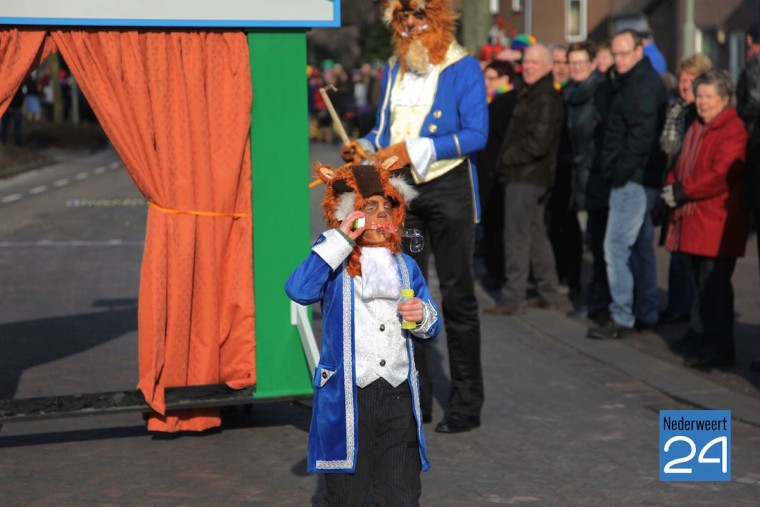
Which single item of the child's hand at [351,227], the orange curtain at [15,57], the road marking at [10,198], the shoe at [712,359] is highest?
the orange curtain at [15,57]

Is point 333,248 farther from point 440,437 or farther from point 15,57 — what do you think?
point 440,437

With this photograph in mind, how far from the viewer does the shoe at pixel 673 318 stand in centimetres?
1022

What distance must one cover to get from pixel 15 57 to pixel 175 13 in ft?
2.50

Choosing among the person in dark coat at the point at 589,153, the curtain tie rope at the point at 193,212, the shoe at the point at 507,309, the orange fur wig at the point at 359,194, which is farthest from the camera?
the shoe at the point at 507,309

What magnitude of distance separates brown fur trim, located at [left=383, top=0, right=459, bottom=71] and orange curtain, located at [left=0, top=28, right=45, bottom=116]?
1.79 meters

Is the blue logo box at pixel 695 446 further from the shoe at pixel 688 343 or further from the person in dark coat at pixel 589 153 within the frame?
the person in dark coat at pixel 589 153

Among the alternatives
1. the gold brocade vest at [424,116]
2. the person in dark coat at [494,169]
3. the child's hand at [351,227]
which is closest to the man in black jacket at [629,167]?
the person in dark coat at [494,169]

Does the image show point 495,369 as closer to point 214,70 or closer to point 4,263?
point 214,70

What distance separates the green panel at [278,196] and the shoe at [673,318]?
163 inches

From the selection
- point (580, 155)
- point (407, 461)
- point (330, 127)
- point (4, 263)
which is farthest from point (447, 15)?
point (330, 127)

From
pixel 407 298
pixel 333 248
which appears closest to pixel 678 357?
pixel 407 298

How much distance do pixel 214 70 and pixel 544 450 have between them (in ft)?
8.03

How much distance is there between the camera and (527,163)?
10750 millimetres

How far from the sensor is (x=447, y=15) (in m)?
6.95
